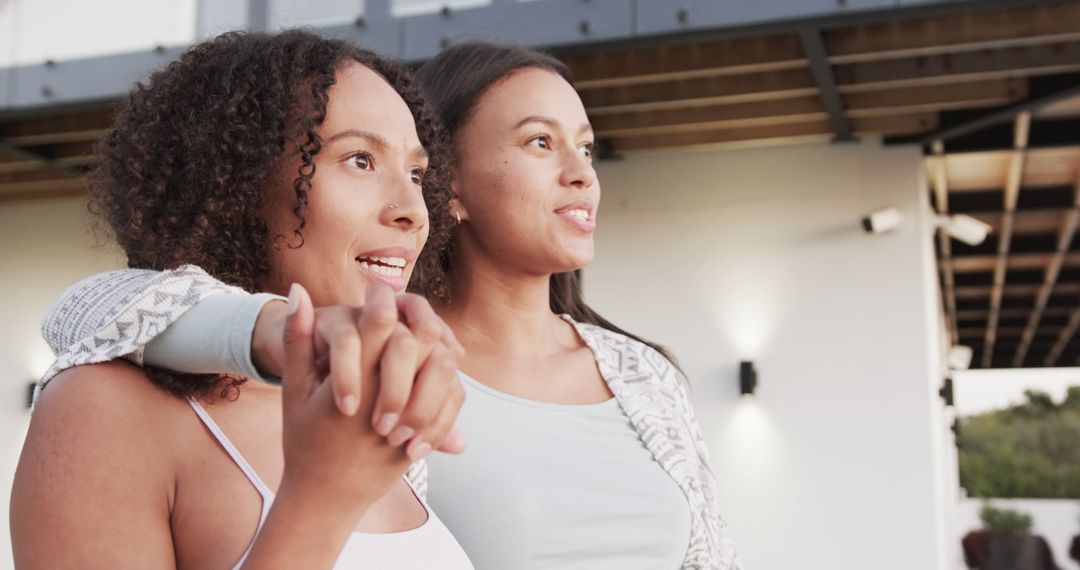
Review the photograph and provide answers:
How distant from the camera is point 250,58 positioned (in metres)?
1.13

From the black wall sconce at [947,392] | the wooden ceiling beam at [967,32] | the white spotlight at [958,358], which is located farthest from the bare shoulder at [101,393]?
the white spotlight at [958,358]

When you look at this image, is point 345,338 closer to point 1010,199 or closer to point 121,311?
point 121,311

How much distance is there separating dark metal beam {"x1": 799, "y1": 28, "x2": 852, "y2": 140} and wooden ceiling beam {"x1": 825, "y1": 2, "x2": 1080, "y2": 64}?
0.12 metres

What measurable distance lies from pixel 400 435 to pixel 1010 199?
8.08 metres

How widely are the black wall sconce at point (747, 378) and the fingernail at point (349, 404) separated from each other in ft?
20.2

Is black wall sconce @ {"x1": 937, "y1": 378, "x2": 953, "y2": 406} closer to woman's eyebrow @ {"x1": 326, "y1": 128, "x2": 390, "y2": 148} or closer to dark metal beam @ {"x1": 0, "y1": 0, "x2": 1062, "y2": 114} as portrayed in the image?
dark metal beam @ {"x1": 0, "y1": 0, "x2": 1062, "y2": 114}

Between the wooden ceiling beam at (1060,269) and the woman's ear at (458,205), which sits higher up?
the wooden ceiling beam at (1060,269)

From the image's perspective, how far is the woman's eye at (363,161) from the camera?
1.13 m

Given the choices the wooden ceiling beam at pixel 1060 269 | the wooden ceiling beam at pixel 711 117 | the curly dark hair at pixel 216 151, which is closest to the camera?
the curly dark hair at pixel 216 151

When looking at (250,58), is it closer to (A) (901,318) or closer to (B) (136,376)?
(B) (136,376)

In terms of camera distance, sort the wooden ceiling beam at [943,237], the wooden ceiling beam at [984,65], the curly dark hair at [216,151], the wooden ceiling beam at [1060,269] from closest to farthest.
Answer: the curly dark hair at [216,151]
the wooden ceiling beam at [984,65]
the wooden ceiling beam at [943,237]
the wooden ceiling beam at [1060,269]

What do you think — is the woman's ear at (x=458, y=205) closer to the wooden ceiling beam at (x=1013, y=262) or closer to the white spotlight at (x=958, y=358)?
the wooden ceiling beam at (x=1013, y=262)

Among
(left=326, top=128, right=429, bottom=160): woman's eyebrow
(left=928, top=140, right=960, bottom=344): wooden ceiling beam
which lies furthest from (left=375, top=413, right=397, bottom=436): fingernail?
(left=928, top=140, right=960, bottom=344): wooden ceiling beam

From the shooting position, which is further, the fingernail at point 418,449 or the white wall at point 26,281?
the white wall at point 26,281
